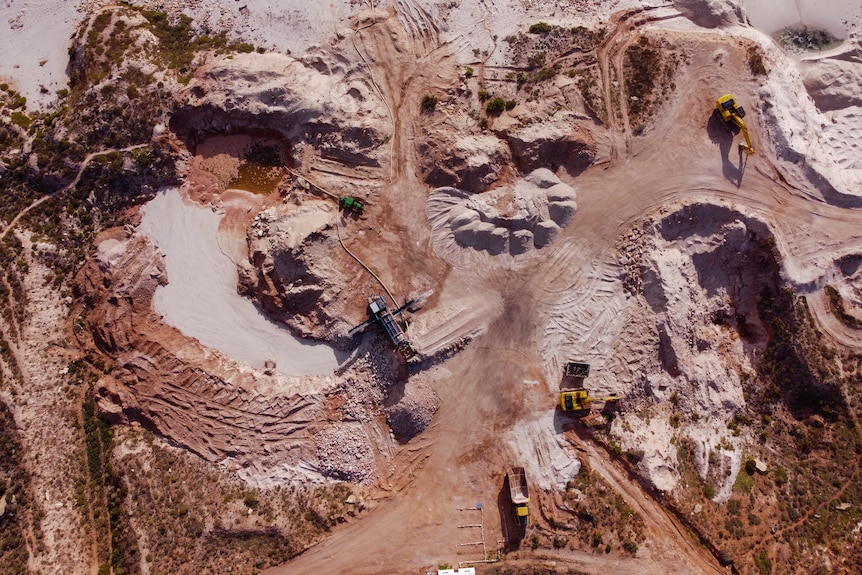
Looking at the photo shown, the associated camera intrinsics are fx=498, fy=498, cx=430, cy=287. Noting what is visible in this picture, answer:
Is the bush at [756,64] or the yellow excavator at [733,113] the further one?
the bush at [756,64]

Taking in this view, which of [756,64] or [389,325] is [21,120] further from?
[756,64]

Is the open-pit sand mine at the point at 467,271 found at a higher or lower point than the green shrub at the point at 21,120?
lower

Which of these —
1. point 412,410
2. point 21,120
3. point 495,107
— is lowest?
point 412,410

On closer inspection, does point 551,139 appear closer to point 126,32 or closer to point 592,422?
point 592,422

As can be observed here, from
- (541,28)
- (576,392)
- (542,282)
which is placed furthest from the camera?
(541,28)

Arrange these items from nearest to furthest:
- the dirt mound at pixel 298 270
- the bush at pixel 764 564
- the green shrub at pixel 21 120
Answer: the bush at pixel 764 564, the dirt mound at pixel 298 270, the green shrub at pixel 21 120

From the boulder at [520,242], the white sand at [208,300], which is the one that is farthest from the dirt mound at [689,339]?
the white sand at [208,300]

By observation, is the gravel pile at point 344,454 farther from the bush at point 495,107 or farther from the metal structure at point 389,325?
the bush at point 495,107

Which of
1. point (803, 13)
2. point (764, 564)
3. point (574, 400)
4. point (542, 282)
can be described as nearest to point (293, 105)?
point (542, 282)
